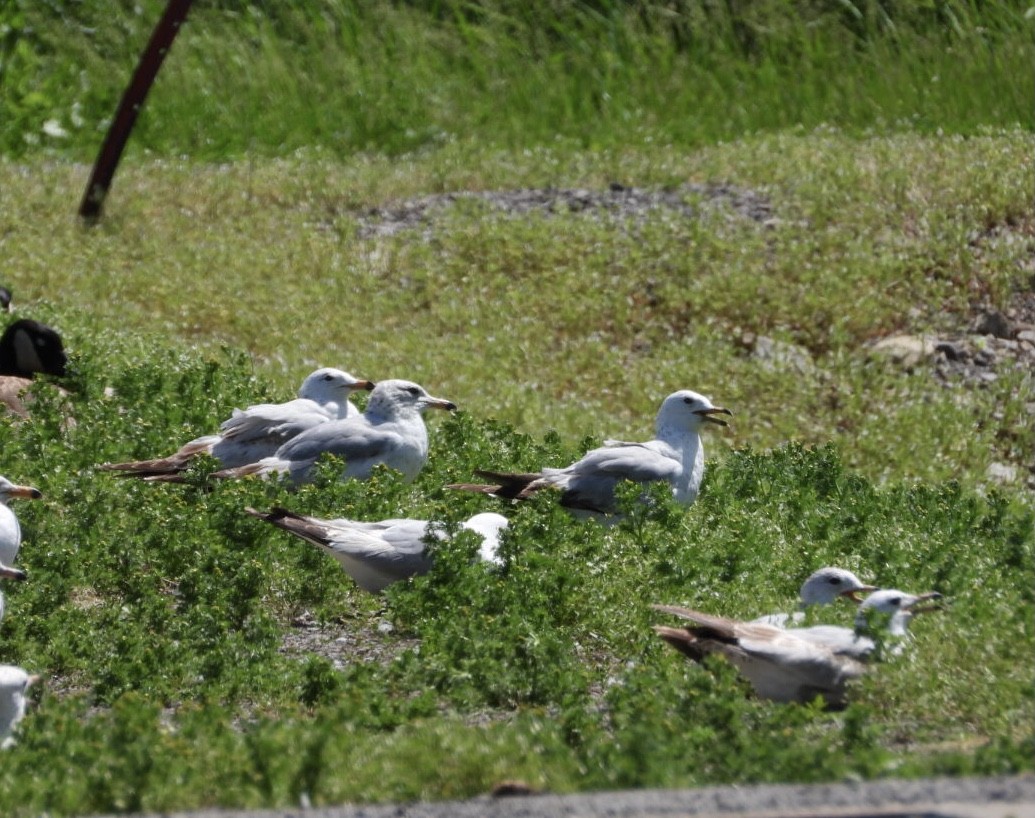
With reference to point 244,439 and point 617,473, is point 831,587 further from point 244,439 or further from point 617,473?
point 244,439

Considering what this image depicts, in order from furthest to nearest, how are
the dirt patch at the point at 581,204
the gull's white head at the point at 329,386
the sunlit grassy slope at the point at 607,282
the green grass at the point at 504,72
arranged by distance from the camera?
the green grass at the point at 504,72 → the dirt patch at the point at 581,204 → the sunlit grassy slope at the point at 607,282 → the gull's white head at the point at 329,386

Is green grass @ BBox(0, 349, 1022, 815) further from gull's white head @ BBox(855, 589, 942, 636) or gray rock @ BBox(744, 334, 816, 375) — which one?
gray rock @ BBox(744, 334, 816, 375)

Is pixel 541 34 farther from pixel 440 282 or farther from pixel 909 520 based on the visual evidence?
pixel 909 520

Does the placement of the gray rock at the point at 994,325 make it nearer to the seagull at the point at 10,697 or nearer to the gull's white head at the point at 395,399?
the gull's white head at the point at 395,399

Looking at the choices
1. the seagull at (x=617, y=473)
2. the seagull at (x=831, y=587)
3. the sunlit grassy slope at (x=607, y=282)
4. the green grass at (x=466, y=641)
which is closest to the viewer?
the green grass at (x=466, y=641)

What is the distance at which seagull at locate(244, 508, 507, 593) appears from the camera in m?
7.81

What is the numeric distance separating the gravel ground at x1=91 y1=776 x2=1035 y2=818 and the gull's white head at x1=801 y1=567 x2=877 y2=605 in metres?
2.51

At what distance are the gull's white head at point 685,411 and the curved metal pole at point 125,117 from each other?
32.4 feet

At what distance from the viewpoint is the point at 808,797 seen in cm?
461

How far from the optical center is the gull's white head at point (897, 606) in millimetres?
6609

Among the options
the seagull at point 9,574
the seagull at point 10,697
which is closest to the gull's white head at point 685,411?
the seagull at point 9,574

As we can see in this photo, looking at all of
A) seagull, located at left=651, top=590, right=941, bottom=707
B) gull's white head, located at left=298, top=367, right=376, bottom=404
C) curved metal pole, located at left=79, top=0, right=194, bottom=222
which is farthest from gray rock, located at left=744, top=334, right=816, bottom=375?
seagull, located at left=651, top=590, right=941, bottom=707

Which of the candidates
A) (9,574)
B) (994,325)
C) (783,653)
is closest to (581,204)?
(994,325)

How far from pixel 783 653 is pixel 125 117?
13.2 m
